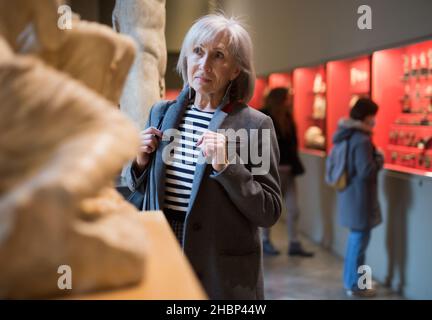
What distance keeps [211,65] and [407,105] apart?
3.15 meters

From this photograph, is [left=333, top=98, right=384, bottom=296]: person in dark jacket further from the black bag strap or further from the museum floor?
the black bag strap

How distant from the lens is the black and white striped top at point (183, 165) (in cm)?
184

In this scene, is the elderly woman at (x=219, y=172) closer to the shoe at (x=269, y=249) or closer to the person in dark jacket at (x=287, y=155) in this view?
the person in dark jacket at (x=287, y=155)

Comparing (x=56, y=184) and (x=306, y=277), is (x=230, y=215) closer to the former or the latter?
(x=56, y=184)

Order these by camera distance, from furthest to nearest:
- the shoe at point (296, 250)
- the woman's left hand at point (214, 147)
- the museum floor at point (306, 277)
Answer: the shoe at point (296, 250)
the museum floor at point (306, 277)
the woman's left hand at point (214, 147)

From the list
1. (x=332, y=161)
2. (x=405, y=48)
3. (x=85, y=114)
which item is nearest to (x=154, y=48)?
(x=332, y=161)

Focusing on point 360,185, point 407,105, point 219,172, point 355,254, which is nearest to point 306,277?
point 355,254

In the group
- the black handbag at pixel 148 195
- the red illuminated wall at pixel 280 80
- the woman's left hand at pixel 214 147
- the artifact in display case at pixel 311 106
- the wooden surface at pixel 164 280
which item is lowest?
the wooden surface at pixel 164 280

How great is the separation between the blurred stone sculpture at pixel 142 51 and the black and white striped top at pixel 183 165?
1463 mm

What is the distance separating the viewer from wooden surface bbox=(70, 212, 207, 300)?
1.05m

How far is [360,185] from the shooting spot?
432 cm

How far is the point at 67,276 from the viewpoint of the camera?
3.52ft

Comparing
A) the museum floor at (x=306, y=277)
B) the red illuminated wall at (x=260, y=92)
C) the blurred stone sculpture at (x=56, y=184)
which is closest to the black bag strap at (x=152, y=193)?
the blurred stone sculpture at (x=56, y=184)

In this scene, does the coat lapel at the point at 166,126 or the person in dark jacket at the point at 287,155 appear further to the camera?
the person in dark jacket at the point at 287,155
